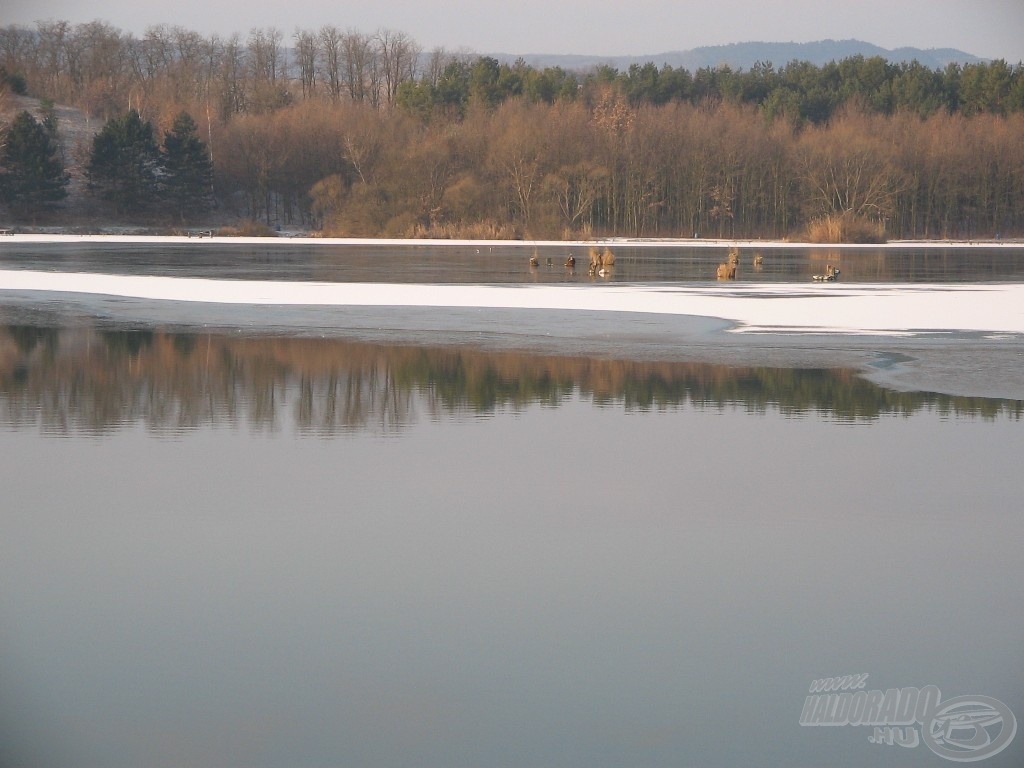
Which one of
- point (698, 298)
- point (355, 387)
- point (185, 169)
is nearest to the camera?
point (355, 387)

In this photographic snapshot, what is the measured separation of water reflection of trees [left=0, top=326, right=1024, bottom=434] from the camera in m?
10.4

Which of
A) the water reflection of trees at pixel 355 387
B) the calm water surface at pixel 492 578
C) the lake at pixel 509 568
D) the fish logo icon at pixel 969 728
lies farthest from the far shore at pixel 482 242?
the fish logo icon at pixel 969 728

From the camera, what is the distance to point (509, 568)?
629cm

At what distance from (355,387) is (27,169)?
181 feet

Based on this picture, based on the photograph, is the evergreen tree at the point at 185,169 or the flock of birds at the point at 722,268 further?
the evergreen tree at the point at 185,169

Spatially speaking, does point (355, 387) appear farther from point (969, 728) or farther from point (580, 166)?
point (580, 166)

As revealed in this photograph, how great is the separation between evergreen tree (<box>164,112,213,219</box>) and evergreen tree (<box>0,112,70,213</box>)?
5291 mm

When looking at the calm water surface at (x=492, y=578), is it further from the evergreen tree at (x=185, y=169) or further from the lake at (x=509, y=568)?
the evergreen tree at (x=185, y=169)

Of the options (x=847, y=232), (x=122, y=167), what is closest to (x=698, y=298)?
(x=847, y=232)

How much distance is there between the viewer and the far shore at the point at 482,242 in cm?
5147

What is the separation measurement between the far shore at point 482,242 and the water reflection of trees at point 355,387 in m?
35.9

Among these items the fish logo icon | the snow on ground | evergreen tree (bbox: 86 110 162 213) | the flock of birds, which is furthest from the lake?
evergreen tree (bbox: 86 110 162 213)

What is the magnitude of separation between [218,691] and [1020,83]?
7873 centimetres

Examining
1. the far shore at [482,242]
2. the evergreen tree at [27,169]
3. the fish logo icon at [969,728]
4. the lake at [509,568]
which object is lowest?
the far shore at [482,242]
